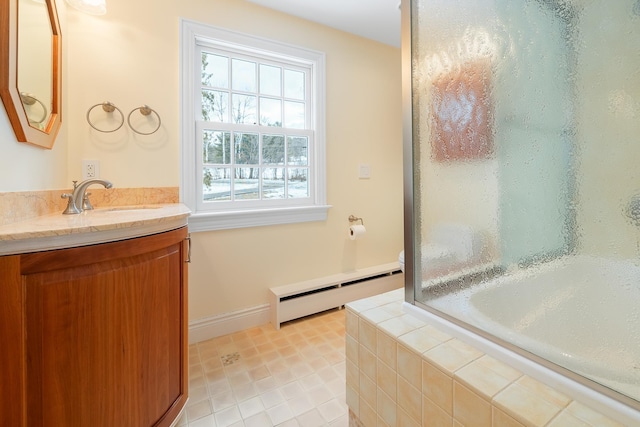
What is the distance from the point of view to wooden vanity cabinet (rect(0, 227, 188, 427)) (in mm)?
728

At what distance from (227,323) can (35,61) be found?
1666mm

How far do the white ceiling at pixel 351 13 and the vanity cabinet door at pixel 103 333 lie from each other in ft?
5.83

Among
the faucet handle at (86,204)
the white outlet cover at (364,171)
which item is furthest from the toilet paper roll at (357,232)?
the faucet handle at (86,204)

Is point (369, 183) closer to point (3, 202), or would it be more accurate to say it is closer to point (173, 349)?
point (173, 349)

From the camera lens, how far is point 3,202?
94 centimetres

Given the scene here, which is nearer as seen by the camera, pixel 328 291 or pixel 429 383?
pixel 429 383

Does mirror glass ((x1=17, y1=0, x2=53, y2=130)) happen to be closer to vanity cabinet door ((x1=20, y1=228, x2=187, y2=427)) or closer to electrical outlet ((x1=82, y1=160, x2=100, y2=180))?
electrical outlet ((x1=82, y1=160, x2=100, y2=180))

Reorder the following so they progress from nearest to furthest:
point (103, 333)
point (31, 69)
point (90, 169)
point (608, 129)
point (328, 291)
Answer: point (608, 129) < point (103, 333) < point (31, 69) < point (90, 169) < point (328, 291)

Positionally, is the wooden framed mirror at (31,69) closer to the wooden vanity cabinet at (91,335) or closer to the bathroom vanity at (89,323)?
the bathroom vanity at (89,323)

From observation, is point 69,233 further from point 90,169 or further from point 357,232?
point 357,232

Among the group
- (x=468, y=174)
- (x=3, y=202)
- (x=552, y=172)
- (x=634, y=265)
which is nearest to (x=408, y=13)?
(x=468, y=174)

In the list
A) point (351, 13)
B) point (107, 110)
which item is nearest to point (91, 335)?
point (107, 110)

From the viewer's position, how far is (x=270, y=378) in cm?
147

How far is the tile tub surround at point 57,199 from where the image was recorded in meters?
0.97
